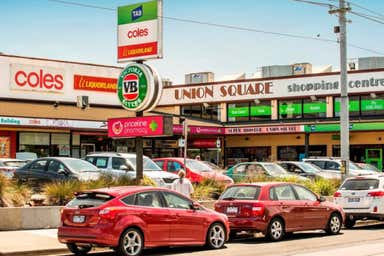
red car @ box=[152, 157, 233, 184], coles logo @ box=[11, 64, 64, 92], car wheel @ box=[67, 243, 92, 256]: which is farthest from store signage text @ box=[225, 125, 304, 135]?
car wheel @ box=[67, 243, 92, 256]

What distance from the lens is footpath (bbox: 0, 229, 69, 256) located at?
14551 millimetres

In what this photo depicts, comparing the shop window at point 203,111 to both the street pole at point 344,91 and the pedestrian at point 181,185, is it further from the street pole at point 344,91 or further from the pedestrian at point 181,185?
the pedestrian at point 181,185

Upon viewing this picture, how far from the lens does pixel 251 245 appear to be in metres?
17.0

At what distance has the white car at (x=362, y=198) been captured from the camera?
68.2ft

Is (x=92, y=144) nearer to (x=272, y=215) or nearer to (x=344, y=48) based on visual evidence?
(x=344, y=48)

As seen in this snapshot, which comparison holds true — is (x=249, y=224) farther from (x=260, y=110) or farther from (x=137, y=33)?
(x=260, y=110)

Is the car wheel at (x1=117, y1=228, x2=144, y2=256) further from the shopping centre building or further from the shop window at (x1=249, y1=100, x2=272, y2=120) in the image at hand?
the shop window at (x1=249, y1=100, x2=272, y2=120)

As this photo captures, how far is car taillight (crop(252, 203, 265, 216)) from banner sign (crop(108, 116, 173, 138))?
4.26 m

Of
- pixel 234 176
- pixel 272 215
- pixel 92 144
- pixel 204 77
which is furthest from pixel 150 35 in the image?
pixel 204 77

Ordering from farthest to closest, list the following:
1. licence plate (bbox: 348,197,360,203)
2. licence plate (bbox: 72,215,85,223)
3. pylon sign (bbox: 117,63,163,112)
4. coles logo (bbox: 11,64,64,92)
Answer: coles logo (bbox: 11,64,64,92), pylon sign (bbox: 117,63,163,112), licence plate (bbox: 348,197,360,203), licence plate (bbox: 72,215,85,223)

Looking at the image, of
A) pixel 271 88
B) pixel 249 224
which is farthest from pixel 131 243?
pixel 271 88

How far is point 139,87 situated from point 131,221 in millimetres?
8563

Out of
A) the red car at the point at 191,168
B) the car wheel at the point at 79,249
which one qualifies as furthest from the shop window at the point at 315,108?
the car wheel at the point at 79,249

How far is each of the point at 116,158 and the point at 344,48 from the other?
9699 millimetres
